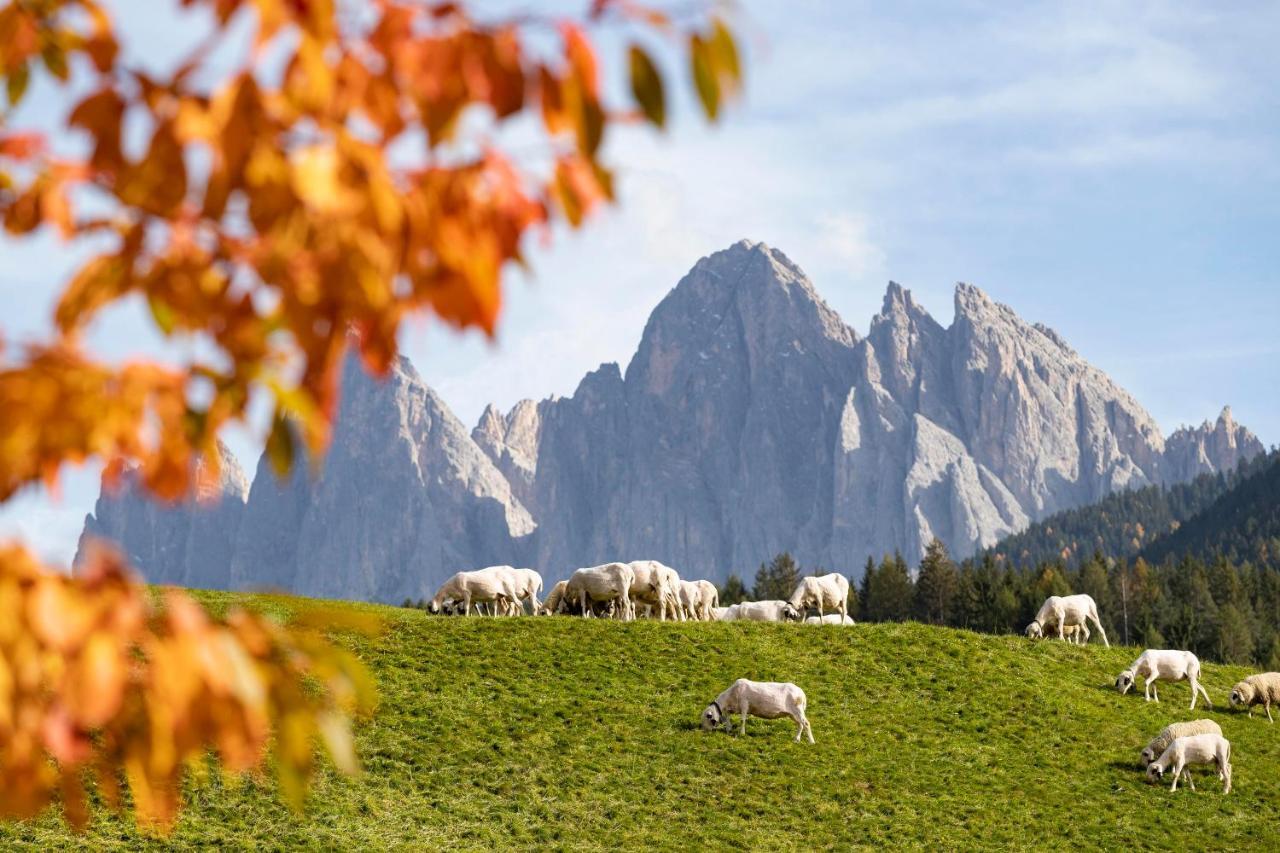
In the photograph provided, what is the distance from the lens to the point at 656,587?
36844 mm

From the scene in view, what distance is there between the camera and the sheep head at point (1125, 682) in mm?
32688

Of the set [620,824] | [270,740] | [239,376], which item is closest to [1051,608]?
[620,824]

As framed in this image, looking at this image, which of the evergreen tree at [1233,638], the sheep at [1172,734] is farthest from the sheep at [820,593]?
the evergreen tree at [1233,638]

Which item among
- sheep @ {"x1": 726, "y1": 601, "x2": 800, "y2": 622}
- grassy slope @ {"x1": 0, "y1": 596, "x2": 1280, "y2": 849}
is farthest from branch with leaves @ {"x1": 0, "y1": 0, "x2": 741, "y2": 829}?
sheep @ {"x1": 726, "y1": 601, "x2": 800, "y2": 622}

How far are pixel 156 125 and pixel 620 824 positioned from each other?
68.1 ft

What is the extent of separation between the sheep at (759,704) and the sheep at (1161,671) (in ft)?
35.0

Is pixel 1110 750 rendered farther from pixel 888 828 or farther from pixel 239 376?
pixel 239 376

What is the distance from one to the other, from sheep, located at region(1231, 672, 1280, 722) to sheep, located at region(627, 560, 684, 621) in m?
14.5

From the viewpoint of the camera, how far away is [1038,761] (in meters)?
27.2

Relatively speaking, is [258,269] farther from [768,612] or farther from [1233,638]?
[1233,638]

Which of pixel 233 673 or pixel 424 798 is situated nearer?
pixel 233 673

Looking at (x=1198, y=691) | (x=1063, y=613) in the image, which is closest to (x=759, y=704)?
(x=1198, y=691)

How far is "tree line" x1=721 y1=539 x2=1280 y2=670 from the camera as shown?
344 feet

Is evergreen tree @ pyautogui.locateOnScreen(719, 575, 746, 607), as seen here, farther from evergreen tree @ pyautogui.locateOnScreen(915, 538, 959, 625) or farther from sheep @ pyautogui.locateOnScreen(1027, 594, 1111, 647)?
sheep @ pyautogui.locateOnScreen(1027, 594, 1111, 647)
